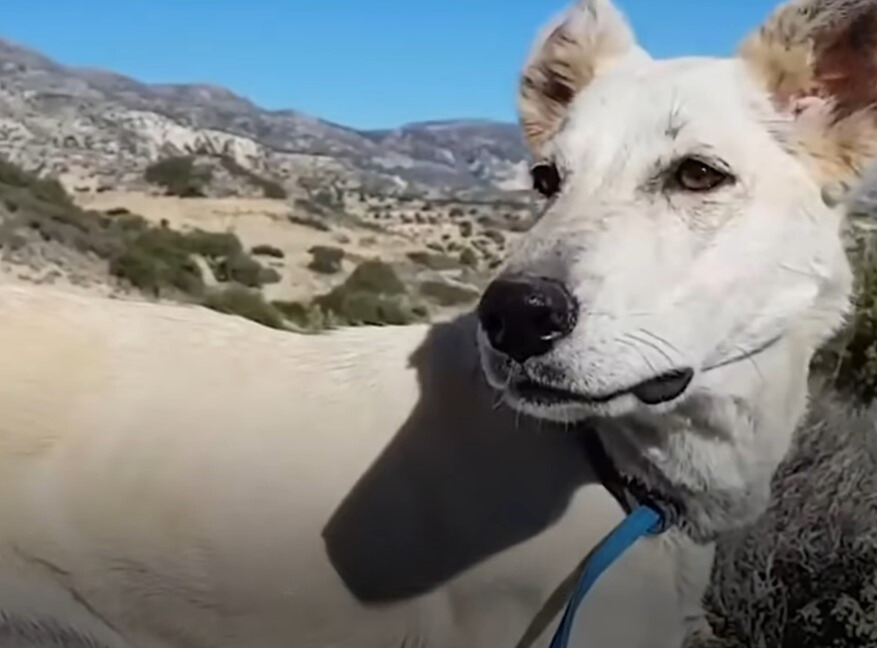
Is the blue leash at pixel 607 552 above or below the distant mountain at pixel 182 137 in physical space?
below

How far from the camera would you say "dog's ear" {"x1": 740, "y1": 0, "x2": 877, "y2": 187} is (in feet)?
11.0

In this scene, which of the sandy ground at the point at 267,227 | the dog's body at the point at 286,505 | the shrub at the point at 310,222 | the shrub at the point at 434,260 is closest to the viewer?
the dog's body at the point at 286,505

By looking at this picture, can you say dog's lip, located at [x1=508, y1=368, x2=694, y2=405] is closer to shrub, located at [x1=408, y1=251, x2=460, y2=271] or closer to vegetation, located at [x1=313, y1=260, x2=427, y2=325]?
vegetation, located at [x1=313, y1=260, x2=427, y2=325]

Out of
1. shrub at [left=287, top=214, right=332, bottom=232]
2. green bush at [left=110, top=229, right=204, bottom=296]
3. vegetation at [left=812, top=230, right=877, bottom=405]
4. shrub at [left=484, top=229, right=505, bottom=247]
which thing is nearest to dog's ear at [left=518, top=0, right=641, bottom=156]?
vegetation at [left=812, top=230, right=877, bottom=405]

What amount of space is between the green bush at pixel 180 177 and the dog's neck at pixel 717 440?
31563 millimetres

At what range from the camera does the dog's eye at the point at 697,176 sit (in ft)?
10.4

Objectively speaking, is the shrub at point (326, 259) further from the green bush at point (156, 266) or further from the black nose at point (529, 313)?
the black nose at point (529, 313)

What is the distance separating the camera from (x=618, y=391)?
297 cm

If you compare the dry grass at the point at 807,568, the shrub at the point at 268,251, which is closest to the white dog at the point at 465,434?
the dry grass at the point at 807,568

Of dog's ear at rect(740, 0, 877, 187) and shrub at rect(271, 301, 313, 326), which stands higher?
dog's ear at rect(740, 0, 877, 187)

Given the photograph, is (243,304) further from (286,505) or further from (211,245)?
(286,505)

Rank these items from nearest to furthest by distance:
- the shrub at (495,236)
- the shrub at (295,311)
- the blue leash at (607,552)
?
the blue leash at (607,552) → the shrub at (295,311) → the shrub at (495,236)

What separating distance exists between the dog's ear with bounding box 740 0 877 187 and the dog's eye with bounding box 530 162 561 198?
52 cm

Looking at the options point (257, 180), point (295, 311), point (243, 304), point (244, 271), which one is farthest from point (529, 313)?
point (257, 180)
